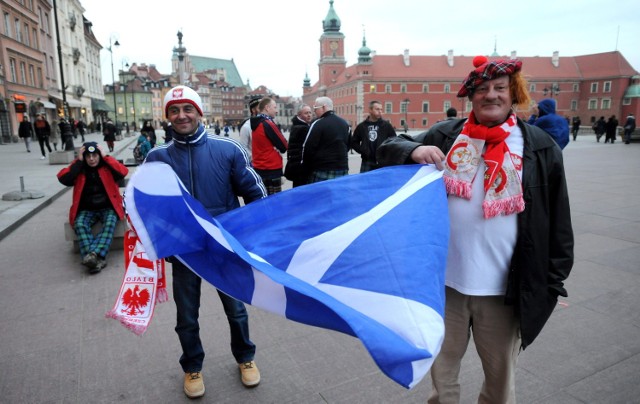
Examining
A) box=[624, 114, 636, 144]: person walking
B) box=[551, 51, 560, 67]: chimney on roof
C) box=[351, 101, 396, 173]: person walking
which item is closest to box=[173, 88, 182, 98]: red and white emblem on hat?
box=[351, 101, 396, 173]: person walking

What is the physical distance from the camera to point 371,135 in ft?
24.5

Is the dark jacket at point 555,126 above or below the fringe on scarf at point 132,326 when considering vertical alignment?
above

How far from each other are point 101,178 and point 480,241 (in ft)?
18.3

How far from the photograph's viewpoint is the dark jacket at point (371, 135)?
7.43m

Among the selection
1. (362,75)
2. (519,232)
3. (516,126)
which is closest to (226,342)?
(519,232)

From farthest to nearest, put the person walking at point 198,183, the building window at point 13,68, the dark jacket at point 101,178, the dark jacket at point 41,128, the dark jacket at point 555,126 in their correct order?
the building window at point 13,68 → the dark jacket at point 41,128 → the dark jacket at point 555,126 → the dark jacket at point 101,178 → the person walking at point 198,183

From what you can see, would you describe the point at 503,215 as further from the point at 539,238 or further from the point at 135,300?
the point at 135,300

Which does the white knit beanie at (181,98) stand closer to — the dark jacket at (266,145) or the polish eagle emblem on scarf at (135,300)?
the polish eagle emblem on scarf at (135,300)

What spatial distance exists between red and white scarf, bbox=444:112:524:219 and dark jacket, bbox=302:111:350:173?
13.2 feet

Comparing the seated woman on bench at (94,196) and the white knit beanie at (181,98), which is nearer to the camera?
the white knit beanie at (181,98)

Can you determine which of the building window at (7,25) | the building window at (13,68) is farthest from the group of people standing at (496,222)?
the building window at (7,25)

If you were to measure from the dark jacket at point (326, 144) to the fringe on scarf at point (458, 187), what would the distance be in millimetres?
4044

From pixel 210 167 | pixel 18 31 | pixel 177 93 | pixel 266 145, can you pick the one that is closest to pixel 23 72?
pixel 18 31

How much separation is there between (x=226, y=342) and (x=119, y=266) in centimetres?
280
